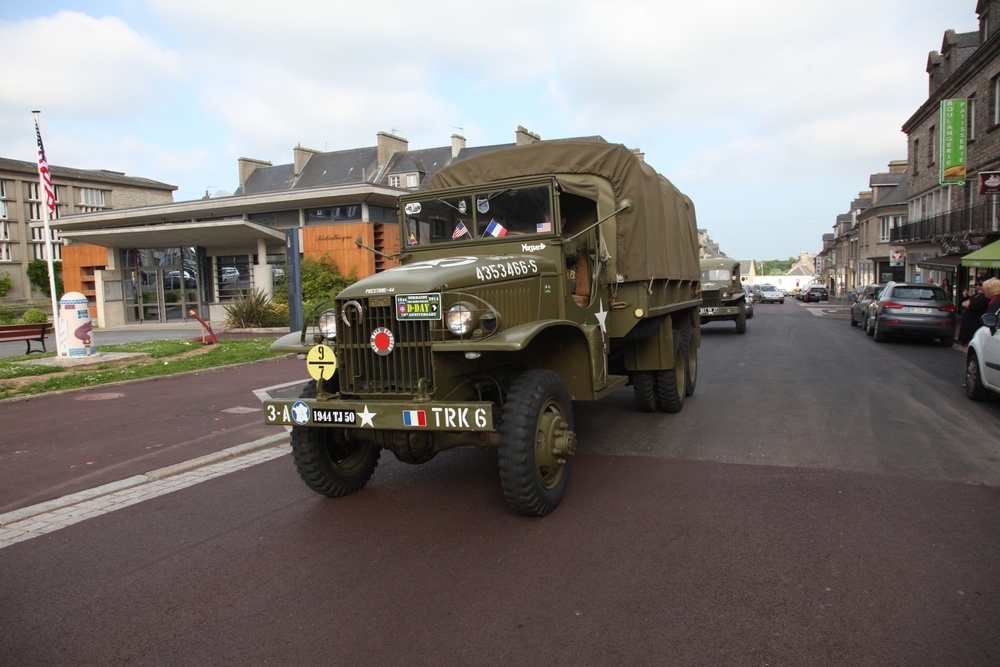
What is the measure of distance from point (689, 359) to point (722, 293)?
10.3 meters

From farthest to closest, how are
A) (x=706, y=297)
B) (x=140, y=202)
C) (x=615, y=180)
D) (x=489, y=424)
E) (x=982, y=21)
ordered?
(x=140, y=202) < (x=982, y=21) < (x=706, y=297) < (x=615, y=180) < (x=489, y=424)

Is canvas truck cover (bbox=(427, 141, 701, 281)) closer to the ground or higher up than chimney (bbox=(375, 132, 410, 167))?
closer to the ground

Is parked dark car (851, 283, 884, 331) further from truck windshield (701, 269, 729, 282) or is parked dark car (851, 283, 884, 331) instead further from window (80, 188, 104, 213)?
window (80, 188, 104, 213)

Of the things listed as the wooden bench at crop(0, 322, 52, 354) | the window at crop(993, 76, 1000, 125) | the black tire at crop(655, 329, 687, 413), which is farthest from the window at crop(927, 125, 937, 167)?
the wooden bench at crop(0, 322, 52, 354)

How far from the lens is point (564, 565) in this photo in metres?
3.95

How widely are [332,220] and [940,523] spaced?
2529 centimetres

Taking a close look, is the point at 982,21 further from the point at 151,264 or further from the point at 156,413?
the point at 151,264

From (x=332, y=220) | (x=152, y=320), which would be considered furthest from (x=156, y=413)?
(x=152, y=320)

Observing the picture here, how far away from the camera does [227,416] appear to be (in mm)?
8602

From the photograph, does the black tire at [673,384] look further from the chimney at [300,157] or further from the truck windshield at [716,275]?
the chimney at [300,157]

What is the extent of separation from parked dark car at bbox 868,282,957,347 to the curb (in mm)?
15423

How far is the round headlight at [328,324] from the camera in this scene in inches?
195

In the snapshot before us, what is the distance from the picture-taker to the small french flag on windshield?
5.99 m

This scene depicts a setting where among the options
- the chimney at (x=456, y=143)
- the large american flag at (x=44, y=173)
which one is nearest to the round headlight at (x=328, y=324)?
the large american flag at (x=44, y=173)
